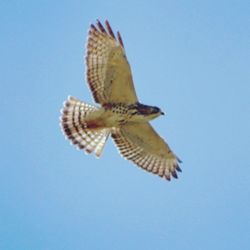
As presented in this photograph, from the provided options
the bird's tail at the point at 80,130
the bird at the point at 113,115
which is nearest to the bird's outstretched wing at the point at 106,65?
the bird at the point at 113,115

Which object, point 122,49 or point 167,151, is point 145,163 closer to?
point 167,151

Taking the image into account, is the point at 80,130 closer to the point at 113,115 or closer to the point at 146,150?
the point at 113,115

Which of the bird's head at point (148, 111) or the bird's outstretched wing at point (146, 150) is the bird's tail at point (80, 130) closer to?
the bird's outstretched wing at point (146, 150)

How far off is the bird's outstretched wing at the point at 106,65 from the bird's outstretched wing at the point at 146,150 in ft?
3.13

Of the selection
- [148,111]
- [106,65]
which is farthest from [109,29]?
[148,111]

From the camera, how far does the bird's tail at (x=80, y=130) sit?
1516 centimetres

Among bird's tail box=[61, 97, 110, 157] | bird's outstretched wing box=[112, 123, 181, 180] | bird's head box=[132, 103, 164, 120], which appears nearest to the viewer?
bird's head box=[132, 103, 164, 120]

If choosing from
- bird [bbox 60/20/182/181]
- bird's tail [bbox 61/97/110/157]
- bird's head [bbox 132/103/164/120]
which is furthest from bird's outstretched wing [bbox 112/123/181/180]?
bird's head [bbox 132/103/164/120]

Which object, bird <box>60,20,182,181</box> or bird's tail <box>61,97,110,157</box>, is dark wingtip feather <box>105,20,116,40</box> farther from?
bird's tail <box>61,97,110,157</box>

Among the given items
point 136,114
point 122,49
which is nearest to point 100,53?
point 122,49

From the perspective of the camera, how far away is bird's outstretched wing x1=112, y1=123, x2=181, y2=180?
50.2 feet

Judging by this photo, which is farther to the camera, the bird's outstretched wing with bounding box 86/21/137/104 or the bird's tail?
the bird's tail

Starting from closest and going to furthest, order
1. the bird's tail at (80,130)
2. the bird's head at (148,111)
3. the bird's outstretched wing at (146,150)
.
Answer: the bird's head at (148,111), the bird's tail at (80,130), the bird's outstretched wing at (146,150)

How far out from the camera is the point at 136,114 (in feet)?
48.0
